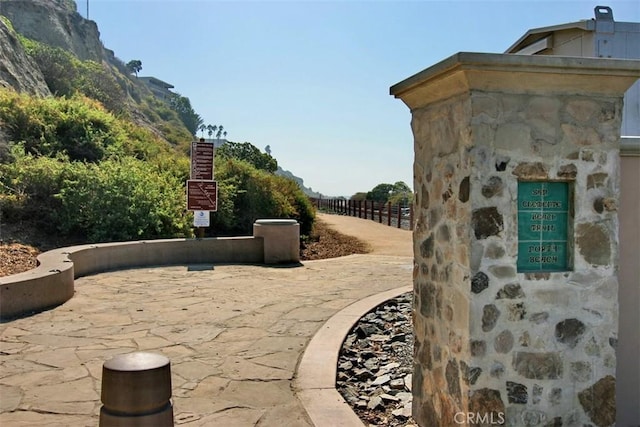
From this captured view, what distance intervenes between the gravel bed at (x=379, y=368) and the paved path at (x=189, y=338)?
49 centimetres

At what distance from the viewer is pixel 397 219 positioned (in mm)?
23125

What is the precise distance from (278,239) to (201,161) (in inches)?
96.3

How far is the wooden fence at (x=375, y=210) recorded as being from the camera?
2268 cm

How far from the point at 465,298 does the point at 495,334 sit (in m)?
0.28

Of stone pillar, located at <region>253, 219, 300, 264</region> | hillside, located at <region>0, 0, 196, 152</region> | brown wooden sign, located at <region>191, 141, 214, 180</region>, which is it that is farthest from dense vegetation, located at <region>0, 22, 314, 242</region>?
stone pillar, located at <region>253, 219, 300, 264</region>

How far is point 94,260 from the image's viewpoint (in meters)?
9.07

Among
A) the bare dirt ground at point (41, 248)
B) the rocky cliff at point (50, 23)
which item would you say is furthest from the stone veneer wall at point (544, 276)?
the rocky cliff at point (50, 23)

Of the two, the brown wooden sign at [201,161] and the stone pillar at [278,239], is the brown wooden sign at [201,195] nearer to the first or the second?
the brown wooden sign at [201,161]

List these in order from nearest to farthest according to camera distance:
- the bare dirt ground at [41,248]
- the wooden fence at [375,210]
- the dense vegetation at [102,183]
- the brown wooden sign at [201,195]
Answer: the bare dirt ground at [41,248] < the brown wooden sign at [201,195] < the dense vegetation at [102,183] < the wooden fence at [375,210]

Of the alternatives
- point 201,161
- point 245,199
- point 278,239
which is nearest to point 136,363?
point 278,239

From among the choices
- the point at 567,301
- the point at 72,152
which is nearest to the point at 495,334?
the point at 567,301

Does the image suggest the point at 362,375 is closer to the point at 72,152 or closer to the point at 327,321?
the point at 327,321

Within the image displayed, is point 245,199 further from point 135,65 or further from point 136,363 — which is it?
point 135,65

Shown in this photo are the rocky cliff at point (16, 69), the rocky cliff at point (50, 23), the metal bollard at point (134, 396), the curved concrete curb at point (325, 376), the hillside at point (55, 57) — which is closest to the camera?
the metal bollard at point (134, 396)
